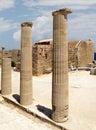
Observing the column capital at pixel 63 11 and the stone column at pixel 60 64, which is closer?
the column capital at pixel 63 11

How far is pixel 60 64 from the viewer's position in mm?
10953

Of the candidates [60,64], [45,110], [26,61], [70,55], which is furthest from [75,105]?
[70,55]

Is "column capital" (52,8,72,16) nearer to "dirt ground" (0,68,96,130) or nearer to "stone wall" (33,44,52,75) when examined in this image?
"dirt ground" (0,68,96,130)

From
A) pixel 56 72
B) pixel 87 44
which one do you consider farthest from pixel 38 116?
pixel 87 44

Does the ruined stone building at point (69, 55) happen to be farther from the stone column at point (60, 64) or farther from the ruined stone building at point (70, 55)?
the stone column at point (60, 64)

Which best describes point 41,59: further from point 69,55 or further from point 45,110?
point 45,110

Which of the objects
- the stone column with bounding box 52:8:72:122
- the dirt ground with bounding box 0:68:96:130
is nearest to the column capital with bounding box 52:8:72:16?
the stone column with bounding box 52:8:72:122

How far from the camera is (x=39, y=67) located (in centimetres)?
2370

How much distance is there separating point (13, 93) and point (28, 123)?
4.77m

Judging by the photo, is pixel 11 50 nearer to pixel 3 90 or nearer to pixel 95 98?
pixel 3 90

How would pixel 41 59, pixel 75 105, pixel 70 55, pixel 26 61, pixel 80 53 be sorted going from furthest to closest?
pixel 80 53
pixel 70 55
pixel 41 59
pixel 26 61
pixel 75 105

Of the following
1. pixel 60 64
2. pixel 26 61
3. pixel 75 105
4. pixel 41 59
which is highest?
pixel 41 59

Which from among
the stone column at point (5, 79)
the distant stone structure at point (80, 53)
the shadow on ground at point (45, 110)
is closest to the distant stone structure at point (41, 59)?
the distant stone structure at point (80, 53)

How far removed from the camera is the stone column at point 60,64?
10747 mm
